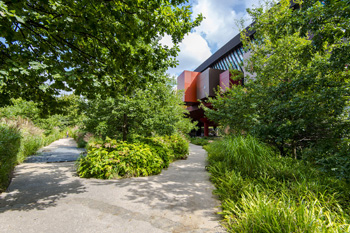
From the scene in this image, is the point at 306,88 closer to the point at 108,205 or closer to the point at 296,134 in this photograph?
the point at 296,134

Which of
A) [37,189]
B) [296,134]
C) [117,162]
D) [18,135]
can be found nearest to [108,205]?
[117,162]

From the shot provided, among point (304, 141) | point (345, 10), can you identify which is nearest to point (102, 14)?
point (345, 10)

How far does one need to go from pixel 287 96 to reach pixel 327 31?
6.81 feet

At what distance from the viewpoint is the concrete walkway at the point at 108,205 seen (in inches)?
97.7

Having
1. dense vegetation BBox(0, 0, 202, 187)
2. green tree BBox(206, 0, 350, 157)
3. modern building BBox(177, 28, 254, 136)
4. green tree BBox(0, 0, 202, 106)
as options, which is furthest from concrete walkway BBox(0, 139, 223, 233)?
modern building BBox(177, 28, 254, 136)

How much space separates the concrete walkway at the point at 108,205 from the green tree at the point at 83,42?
206 centimetres

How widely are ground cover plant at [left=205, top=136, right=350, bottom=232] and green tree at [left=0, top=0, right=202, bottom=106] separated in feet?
10.1

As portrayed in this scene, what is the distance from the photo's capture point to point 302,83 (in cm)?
483

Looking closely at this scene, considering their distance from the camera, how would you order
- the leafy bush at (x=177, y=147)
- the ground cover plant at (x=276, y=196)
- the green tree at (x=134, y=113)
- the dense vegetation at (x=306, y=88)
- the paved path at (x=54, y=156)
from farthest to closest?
1. the leafy bush at (x=177, y=147)
2. the paved path at (x=54, y=156)
3. the green tree at (x=134, y=113)
4. the dense vegetation at (x=306, y=88)
5. the ground cover plant at (x=276, y=196)

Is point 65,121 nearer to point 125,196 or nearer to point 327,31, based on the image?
point 125,196

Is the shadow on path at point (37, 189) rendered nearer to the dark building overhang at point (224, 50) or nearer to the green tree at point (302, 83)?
the green tree at point (302, 83)

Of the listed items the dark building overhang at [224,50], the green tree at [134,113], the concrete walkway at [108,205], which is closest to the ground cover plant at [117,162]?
the concrete walkway at [108,205]

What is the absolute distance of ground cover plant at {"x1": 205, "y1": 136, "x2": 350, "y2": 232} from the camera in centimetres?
214

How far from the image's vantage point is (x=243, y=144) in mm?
5020
